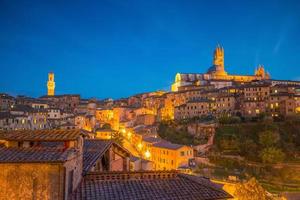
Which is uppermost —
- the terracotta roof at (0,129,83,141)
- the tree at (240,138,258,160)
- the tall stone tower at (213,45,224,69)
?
the tall stone tower at (213,45,224,69)

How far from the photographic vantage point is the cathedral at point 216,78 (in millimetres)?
114938

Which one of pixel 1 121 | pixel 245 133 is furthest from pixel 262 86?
pixel 1 121

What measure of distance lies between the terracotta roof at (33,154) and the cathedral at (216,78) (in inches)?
4193

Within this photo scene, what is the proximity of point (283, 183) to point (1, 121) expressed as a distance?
62915 millimetres

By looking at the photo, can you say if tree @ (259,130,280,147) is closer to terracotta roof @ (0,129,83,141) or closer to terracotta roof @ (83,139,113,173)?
terracotta roof @ (83,139,113,173)

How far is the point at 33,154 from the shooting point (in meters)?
9.59

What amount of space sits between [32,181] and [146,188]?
4.39m

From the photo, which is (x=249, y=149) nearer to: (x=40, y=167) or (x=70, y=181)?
(x=70, y=181)

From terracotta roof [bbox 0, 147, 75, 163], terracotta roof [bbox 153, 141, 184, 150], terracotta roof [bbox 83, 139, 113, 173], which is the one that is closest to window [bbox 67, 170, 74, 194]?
terracotta roof [bbox 0, 147, 75, 163]

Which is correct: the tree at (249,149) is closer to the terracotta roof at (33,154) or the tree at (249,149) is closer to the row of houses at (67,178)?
the row of houses at (67,178)

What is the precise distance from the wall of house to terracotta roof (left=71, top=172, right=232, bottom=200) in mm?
1193

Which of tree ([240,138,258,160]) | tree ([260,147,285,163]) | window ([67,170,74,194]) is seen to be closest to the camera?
window ([67,170,74,194])

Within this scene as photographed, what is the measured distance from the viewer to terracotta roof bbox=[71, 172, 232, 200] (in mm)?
10320

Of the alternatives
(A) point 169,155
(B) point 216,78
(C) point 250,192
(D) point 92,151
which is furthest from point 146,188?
(B) point 216,78
